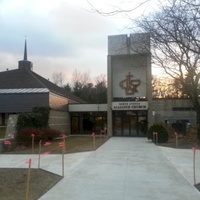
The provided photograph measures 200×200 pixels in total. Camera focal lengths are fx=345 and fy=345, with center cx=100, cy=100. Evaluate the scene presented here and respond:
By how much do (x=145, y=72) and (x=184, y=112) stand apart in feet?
22.7

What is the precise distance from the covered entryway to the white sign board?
743 mm

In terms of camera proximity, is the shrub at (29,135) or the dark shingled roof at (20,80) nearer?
the shrub at (29,135)

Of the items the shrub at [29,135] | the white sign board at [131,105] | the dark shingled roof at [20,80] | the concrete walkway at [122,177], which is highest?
the dark shingled roof at [20,80]

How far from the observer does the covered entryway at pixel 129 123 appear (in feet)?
127

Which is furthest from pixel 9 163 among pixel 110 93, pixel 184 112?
pixel 184 112

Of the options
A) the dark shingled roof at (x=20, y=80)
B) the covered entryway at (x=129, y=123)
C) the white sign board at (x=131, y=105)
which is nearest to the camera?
the dark shingled roof at (x=20, y=80)

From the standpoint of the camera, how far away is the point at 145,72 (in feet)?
127

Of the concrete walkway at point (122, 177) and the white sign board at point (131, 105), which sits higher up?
the white sign board at point (131, 105)

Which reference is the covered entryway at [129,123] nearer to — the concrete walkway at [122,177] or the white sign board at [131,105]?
the white sign board at [131,105]

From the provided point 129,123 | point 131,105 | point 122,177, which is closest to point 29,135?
point 122,177

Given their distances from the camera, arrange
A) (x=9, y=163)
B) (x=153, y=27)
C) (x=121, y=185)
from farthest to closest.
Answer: (x=9, y=163), (x=153, y=27), (x=121, y=185)

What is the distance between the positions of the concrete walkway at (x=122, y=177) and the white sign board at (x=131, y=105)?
64.5 ft

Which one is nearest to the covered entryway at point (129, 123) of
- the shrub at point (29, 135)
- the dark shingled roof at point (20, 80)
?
the dark shingled roof at point (20, 80)

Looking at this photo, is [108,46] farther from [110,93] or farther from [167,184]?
[167,184]
